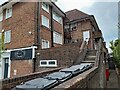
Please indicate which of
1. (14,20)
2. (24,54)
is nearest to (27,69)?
(24,54)

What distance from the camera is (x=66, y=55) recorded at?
1156cm

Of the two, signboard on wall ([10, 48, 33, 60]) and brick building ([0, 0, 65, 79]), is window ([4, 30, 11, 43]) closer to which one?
brick building ([0, 0, 65, 79])

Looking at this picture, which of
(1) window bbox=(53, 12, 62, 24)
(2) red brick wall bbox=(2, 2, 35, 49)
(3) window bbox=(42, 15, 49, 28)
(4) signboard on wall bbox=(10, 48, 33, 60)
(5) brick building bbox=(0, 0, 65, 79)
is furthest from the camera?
(1) window bbox=(53, 12, 62, 24)

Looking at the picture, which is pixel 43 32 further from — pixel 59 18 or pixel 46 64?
pixel 59 18

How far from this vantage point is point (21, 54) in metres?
15.5

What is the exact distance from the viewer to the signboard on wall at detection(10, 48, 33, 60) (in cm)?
1450

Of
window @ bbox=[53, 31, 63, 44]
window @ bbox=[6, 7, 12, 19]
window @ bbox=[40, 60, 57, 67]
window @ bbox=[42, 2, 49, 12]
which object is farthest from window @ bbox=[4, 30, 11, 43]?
window @ bbox=[40, 60, 57, 67]

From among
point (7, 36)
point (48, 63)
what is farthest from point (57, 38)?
point (48, 63)

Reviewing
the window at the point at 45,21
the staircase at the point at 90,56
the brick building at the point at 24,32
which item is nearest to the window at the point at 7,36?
the brick building at the point at 24,32

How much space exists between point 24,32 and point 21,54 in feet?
7.43

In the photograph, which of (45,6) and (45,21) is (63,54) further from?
(45,6)

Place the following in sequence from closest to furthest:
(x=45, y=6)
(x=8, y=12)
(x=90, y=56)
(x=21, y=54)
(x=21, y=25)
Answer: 1. (x=90, y=56)
2. (x=21, y=54)
3. (x=21, y=25)
4. (x=45, y=6)
5. (x=8, y=12)

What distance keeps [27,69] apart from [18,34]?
420 cm

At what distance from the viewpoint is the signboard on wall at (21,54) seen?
14500 millimetres
